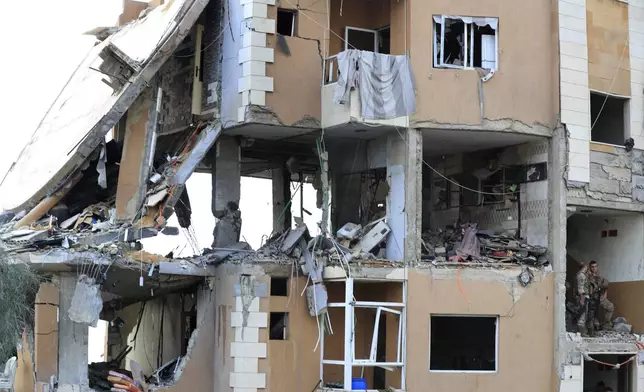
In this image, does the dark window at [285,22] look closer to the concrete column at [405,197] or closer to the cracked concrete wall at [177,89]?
the cracked concrete wall at [177,89]

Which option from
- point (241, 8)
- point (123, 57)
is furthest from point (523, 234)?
point (123, 57)

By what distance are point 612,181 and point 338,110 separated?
7.24 meters

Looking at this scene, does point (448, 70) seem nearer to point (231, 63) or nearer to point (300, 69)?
point (300, 69)

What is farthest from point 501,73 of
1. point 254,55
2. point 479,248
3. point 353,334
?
point 353,334

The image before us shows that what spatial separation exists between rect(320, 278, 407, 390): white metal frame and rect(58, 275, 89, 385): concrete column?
204 inches

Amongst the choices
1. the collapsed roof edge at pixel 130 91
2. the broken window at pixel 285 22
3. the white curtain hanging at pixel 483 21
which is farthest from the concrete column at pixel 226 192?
the white curtain hanging at pixel 483 21

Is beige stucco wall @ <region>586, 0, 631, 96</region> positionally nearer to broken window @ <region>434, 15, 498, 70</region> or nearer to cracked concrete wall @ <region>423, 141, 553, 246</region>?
cracked concrete wall @ <region>423, 141, 553, 246</region>

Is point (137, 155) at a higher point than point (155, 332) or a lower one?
higher

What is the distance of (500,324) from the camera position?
910 inches

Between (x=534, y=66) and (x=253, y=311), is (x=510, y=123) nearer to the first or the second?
(x=534, y=66)

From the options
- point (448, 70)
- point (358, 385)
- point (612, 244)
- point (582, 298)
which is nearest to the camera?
point (358, 385)

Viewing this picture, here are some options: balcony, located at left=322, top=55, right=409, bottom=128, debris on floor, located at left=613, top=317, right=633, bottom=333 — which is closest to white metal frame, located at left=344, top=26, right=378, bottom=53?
balcony, located at left=322, top=55, right=409, bottom=128

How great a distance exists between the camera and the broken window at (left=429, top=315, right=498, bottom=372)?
2634 centimetres

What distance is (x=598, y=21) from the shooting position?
25.2 metres
